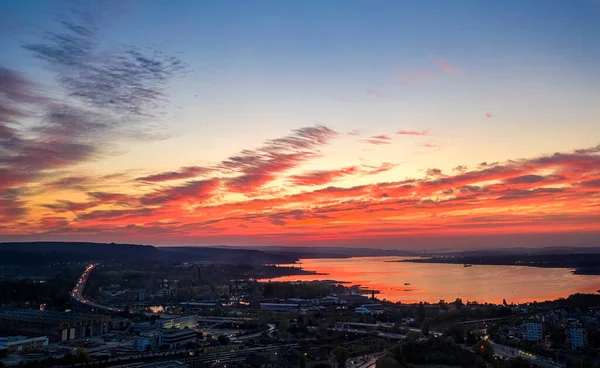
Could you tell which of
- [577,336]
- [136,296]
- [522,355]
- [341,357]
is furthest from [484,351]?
[136,296]

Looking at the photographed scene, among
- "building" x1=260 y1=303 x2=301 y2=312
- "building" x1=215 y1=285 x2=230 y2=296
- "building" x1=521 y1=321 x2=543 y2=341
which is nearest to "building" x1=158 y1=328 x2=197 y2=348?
"building" x1=260 y1=303 x2=301 y2=312

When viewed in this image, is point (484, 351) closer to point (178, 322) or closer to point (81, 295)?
point (178, 322)

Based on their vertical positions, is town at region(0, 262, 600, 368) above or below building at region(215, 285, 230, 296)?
below

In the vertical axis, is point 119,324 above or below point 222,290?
below

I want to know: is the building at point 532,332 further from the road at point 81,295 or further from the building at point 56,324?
the road at point 81,295

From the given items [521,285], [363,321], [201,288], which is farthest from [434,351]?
[521,285]

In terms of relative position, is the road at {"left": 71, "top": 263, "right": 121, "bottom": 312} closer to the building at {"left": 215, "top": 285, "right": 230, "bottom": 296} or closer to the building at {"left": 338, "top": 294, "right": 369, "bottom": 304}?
the building at {"left": 215, "top": 285, "right": 230, "bottom": 296}
